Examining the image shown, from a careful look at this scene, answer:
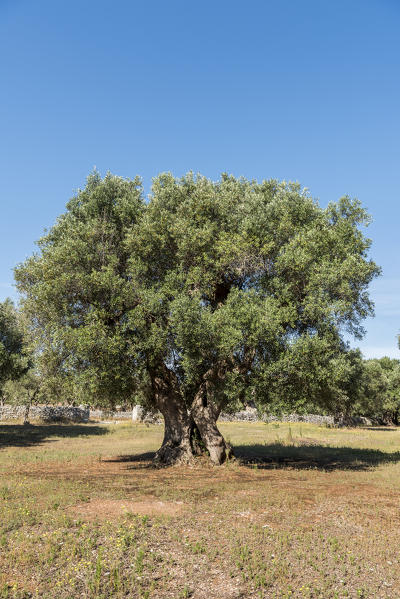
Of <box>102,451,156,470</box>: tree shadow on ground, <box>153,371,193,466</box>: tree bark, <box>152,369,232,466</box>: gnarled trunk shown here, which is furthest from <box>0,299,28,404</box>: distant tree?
<box>152,369,232,466</box>: gnarled trunk

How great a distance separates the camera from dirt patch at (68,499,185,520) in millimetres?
13336

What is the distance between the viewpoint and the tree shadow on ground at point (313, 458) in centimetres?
2662

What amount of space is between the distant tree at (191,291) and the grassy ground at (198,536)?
17.4 ft

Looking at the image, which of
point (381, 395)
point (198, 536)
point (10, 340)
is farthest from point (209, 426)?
point (381, 395)

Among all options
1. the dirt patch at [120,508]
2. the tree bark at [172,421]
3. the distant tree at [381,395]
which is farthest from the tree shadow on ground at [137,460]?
the distant tree at [381,395]

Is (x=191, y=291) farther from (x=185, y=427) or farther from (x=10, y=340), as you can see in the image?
(x=10, y=340)

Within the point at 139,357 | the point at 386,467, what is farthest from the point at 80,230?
the point at 386,467

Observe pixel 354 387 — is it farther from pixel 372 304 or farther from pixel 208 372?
pixel 208 372

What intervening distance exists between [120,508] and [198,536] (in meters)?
3.77

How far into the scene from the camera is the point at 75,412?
76.9 meters

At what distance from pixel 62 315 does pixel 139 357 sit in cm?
517

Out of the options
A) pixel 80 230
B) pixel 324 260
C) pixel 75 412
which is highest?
pixel 80 230

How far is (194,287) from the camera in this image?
923 inches

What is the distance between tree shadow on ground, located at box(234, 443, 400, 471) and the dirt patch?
1172 centimetres
